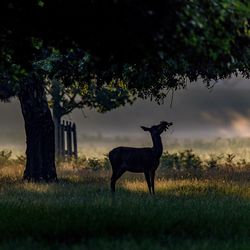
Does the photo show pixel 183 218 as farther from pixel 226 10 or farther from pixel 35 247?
pixel 226 10

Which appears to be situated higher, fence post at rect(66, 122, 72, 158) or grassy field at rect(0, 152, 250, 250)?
fence post at rect(66, 122, 72, 158)

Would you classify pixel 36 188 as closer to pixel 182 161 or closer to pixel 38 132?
pixel 38 132

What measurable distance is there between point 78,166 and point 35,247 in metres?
27.5

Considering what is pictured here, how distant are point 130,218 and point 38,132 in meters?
14.2

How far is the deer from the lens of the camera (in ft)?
75.8

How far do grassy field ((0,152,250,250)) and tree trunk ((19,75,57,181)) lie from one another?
14.7 feet

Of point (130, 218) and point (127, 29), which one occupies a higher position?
point (127, 29)

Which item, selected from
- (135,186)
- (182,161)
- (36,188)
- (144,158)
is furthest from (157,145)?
(182,161)

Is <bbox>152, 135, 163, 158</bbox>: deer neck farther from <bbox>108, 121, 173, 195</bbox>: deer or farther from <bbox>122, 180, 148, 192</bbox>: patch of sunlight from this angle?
<bbox>122, 180, 148, 192</bbox>: patch of sunlight

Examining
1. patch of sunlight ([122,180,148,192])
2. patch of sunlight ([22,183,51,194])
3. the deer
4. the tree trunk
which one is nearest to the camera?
the deer

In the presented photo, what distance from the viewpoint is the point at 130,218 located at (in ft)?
51.5

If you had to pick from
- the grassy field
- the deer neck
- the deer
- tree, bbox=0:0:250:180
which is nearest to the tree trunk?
the grassy field

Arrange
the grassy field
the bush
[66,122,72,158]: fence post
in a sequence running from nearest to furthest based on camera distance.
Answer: the grassy field → the bush → [66,122,72,158]: fence post

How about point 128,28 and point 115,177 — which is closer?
A: point 128,28
